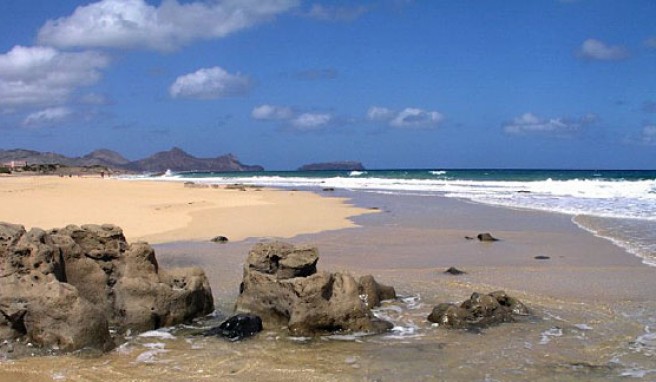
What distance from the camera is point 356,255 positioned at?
12.8 meters

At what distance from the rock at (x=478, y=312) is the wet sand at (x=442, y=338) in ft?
0.58

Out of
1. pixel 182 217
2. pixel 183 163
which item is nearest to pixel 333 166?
pixel 183 163

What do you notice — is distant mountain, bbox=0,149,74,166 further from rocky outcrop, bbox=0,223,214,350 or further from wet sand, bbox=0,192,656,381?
rocky outcrop, bbox=0,223,214,350

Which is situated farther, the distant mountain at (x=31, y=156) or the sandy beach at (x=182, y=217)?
the distant mountain at (x=31, y=156)

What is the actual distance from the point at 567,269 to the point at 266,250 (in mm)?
5551

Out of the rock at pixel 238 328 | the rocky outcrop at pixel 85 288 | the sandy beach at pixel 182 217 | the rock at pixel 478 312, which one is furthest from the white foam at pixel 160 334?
the sandy beach at pixel 182 217

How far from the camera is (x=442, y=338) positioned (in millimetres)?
7035

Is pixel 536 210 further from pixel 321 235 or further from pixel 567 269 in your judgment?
pixel 567 269

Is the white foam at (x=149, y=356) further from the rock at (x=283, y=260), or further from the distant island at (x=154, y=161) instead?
the distant island at (x=154, y=161)

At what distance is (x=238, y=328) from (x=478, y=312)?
2771 mm

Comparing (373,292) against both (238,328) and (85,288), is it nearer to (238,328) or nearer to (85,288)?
(238,328)

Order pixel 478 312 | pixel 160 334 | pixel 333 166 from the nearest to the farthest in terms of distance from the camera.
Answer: pixel 160 334, pixel 478 312, pixel 333 166

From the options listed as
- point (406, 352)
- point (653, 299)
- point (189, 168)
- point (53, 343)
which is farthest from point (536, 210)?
point (189, 168)

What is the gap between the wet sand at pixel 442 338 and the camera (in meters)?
5.94
